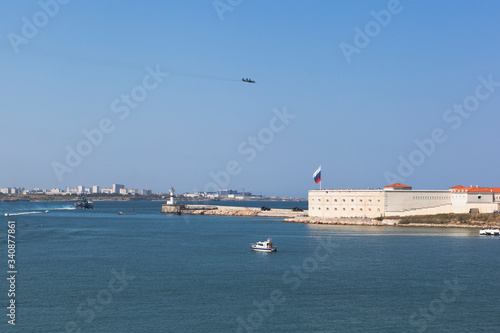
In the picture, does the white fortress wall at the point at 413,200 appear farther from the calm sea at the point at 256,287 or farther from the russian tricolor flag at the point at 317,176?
the calm sea at the point at 256,287

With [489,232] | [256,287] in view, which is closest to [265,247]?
[256,287]

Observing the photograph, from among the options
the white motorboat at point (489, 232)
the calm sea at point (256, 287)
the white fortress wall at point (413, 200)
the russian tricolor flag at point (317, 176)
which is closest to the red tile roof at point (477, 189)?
the white fortress wall at point (413, 200)

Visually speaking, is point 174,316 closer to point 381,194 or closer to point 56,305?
point 56,305

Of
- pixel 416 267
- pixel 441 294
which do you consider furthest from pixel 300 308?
pixel 416 267

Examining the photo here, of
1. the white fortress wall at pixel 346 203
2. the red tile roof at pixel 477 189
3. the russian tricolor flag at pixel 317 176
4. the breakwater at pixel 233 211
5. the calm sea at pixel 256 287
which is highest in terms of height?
the russian tricolor flag at pixel 317 176

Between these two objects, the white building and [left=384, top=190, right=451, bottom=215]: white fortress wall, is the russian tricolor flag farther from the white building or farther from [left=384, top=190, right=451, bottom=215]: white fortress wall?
[left=384, top=190, right=451, bottom=215]: white fortress wall
